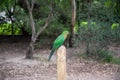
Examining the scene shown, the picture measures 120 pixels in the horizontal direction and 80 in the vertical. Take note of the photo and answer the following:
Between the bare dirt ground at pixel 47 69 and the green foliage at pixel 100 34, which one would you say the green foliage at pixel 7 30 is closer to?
the bare dirt ground at pixel 47 69

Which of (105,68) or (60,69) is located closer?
(60,69)

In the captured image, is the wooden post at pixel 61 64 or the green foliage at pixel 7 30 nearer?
the wooden post at pixel 61 64

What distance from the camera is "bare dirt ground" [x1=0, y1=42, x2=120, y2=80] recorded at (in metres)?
7.94

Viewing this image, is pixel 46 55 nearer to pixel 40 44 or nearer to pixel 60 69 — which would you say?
pixel 40 44

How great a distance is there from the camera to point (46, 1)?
12156mm

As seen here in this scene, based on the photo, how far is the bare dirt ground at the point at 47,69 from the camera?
7941 mm

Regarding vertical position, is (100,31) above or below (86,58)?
above

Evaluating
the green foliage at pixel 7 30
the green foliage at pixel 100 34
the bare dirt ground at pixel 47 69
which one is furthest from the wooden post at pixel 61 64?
the green foliage at pixel 7 30

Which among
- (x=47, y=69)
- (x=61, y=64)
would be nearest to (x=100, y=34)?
(x=47, y=69)

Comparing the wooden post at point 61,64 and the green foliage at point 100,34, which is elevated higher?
the wooden post at point 61,64

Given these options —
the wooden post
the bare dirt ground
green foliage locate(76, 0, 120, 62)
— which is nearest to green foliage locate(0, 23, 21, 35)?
the bare dirt ground

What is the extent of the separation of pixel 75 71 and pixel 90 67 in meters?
0.72

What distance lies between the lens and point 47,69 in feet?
28.6

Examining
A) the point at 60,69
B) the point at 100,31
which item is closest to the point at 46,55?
the point at 100,31
